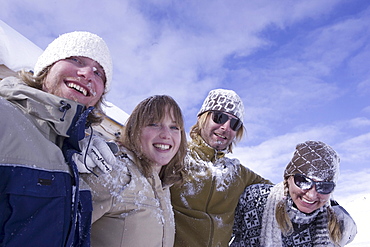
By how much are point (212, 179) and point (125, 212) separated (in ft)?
4.42

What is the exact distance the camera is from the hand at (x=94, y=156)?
1729mm

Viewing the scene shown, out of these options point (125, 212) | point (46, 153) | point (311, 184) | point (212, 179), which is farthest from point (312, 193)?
point (46, 153)

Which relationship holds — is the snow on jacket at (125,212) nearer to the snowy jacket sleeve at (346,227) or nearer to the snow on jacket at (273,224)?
the snow on jacket at (273,224)

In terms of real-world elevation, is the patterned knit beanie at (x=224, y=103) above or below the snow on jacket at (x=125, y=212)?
above

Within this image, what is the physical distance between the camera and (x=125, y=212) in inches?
75.1

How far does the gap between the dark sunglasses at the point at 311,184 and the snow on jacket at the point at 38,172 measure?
213cm

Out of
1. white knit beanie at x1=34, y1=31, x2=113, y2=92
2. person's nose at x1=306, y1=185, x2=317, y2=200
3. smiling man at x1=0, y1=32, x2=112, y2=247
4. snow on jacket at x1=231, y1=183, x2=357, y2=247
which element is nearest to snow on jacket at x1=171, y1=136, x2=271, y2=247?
snow on jacket at x1=231, y1=183, x2=357, y2=247

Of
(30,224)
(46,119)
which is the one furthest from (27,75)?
(30,224)

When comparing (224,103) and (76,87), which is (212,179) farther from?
(76,87)

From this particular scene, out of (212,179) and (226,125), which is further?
(226,125)

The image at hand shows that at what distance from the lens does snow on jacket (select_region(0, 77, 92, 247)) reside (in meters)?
1.20

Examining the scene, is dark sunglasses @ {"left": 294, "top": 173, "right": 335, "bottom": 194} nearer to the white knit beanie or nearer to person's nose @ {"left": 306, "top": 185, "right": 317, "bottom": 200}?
person's nose @ {"left": 306, "top": 185, "right": 317, "bottom": 200}

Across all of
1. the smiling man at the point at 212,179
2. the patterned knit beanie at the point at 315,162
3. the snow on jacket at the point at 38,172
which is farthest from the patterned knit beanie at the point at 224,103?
the snow on jacket at the point at 38,172

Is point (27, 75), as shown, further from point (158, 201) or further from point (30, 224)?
point (158, 201)
